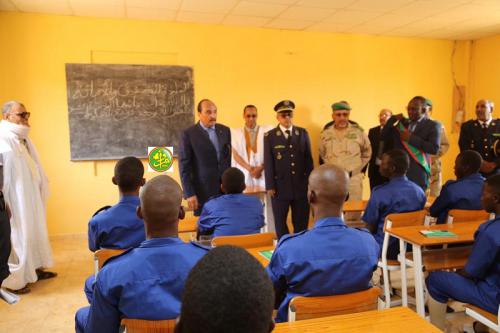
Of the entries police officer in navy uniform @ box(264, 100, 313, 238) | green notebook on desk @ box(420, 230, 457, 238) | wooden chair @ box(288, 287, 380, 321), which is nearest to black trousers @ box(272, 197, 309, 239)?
police officer in navy uniform @ box(264, 100, 313, 238)

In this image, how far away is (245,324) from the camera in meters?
0.60

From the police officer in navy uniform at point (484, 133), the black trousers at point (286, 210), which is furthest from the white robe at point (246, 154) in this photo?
the police officer in navy uniform at point (484, 133)

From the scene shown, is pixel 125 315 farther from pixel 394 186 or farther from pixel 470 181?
pixel 470 181

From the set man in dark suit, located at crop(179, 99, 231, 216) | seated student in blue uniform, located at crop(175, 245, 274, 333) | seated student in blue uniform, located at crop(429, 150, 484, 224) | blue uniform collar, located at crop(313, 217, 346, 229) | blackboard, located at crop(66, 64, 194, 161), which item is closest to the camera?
seated student in blue uniform, located at crop(175, 245, 274, 333)

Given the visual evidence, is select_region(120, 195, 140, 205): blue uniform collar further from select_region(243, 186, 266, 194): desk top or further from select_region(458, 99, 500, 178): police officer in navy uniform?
select_region(458, 99, 500, 178): police officer in navy uniform

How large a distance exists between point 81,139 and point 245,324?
5.13m

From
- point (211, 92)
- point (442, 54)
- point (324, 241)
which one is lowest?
point (324, 241)

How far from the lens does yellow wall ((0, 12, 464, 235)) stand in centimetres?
496

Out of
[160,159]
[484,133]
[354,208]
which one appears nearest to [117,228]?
[160,159]

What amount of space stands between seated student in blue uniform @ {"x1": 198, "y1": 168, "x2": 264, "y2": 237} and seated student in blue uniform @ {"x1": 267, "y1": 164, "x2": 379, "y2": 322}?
1.02 meters

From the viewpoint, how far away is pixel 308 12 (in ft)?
16.6

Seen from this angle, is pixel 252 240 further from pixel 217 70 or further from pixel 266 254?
pixel 217 70

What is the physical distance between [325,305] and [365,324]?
153 millimetres

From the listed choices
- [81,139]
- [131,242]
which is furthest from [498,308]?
[81,139]
